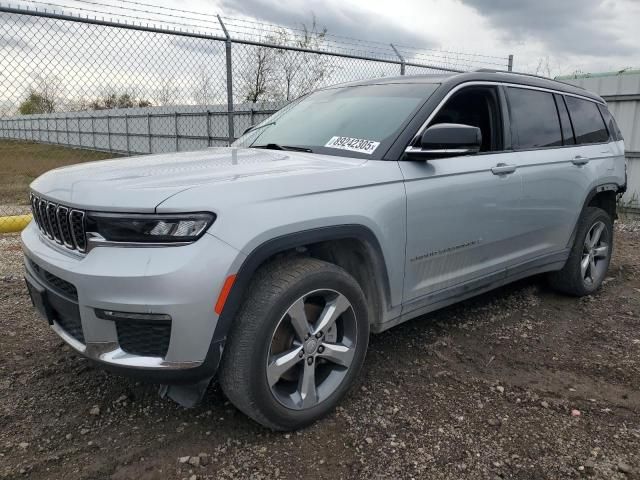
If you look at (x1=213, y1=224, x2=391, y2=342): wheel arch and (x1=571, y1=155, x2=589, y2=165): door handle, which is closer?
(x1=213, y1=224, x2=391, y2=342): wheel arch

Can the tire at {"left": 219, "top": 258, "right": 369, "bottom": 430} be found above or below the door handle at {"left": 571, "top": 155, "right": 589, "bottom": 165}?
below

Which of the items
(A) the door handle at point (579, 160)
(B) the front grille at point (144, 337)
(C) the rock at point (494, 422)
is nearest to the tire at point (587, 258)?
(A) the door handle at point (579, 160)

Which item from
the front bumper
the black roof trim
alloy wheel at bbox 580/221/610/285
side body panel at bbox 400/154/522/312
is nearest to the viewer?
the front bumper

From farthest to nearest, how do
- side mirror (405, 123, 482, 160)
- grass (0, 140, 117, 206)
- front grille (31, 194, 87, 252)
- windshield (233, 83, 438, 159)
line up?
1. grass (0, 140, 117, 206)
2. windshield (233, 83, 438, 159)
3. side mirror (405, 123, 482, 160)
4. front grille (31, 194, 87, 252)

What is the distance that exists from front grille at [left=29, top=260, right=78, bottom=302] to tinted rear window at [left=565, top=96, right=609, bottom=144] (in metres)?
3.90

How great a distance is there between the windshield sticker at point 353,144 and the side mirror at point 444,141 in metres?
0.20

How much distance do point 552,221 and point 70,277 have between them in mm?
3297

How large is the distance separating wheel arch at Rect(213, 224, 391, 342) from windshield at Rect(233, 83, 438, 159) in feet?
1.67

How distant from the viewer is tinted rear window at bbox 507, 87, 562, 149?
3701 mm

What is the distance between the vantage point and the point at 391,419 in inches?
105

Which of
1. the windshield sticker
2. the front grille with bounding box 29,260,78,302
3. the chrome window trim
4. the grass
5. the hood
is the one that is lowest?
the grass

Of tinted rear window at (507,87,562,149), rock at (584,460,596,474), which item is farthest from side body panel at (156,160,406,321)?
tinted rear window at (507,87,562,149)

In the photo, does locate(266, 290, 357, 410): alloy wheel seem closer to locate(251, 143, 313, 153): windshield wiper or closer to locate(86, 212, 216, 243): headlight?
locate(86, 212, 216, 243): headlight

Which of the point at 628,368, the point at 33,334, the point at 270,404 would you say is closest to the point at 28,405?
the point at 33,334
